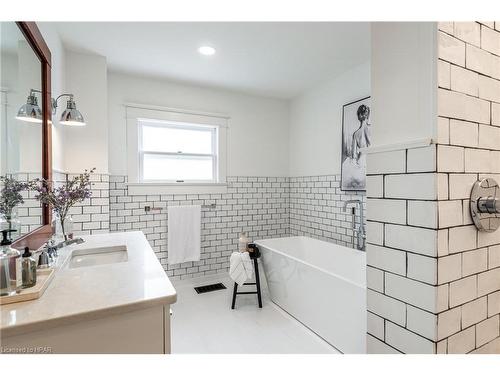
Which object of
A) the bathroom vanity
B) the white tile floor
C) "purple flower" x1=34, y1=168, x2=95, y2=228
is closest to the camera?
the bathroom vanity

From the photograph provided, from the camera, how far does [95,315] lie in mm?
810

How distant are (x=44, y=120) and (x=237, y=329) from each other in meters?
2.25

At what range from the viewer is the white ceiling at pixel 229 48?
228 cm

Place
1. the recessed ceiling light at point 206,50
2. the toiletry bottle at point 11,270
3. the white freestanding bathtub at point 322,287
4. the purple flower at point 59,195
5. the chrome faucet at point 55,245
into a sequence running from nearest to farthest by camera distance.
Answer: the toiletry bottle at point 11,270 → the chrome faucet at point 55,245 → the purple flower at point 59,195 → the white freestanding bathtub at point 322,287 → the recessed ceiling light at point 206,50

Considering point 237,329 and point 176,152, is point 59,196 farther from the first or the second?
point 176,152

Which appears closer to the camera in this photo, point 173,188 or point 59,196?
point 59,196

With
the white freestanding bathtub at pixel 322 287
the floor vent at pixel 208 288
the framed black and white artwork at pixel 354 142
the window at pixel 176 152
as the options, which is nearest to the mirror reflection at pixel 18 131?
the window at pixel 176 152

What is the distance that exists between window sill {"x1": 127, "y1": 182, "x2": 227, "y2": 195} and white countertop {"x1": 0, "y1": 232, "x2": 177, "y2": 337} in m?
2.02

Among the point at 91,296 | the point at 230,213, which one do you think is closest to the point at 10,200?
the point at 91,296

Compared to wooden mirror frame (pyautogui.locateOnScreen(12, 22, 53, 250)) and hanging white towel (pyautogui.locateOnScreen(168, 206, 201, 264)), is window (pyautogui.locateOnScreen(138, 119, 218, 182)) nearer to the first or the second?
hanging white towel (pyautogui.locateOnScreen(168, 206, 201, 264))

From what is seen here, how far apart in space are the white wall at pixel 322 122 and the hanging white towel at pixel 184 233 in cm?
167

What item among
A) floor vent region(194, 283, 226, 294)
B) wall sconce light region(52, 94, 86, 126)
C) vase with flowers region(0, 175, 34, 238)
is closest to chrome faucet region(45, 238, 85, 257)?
vase with flowers region(0, 175, 34, 238)

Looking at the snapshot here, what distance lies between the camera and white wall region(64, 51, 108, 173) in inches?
107

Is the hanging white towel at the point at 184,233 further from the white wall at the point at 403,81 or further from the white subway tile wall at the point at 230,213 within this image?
the white wall at the point at 403,81
